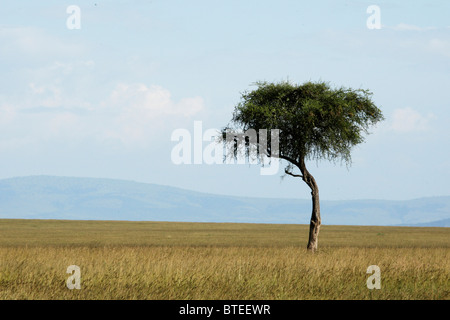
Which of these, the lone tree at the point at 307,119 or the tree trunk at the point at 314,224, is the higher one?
the lone tree at the point at 307,119

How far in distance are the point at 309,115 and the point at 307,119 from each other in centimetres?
30

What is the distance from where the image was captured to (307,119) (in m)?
38.6

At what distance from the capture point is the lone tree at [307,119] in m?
39.2

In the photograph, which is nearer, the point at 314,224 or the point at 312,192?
the point at 312,192

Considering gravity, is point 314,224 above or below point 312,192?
below

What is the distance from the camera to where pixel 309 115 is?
1515 inches

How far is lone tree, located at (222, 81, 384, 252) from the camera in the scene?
129ft

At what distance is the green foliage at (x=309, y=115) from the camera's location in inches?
1540

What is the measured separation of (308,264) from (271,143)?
15049 millimetres

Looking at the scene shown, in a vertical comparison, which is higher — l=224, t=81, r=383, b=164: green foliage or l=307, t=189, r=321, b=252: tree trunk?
l=224, t=81, r=383, b=164: green foliage

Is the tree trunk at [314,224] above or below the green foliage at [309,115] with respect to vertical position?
below

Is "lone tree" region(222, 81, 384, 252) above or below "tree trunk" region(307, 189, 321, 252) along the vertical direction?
above
